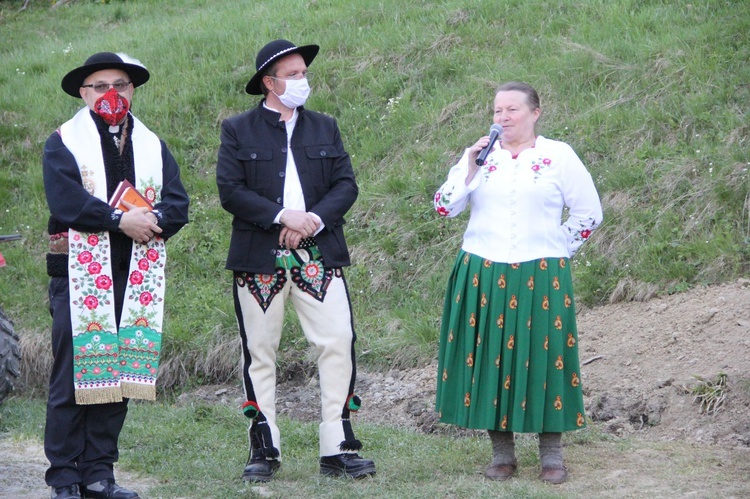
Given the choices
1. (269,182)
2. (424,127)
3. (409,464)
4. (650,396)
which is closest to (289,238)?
(269,182)

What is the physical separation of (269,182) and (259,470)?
145 cm

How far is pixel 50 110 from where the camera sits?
11000 mm

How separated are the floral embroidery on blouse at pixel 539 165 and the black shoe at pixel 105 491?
245 centimetres

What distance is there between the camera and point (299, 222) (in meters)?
4.82

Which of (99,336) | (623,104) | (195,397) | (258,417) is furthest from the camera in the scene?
(623,104)

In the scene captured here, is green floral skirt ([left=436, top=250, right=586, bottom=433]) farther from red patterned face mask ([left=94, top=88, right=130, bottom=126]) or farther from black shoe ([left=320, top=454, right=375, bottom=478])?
red patterned face mask ([left=94, top=88, right=130, bottom=126])

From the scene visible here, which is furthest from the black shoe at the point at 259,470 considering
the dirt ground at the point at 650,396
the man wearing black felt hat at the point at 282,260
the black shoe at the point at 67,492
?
the black shoe at the point at 67,492

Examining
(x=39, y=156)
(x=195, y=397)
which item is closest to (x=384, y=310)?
(x=195, y=397)

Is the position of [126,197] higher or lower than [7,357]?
higher

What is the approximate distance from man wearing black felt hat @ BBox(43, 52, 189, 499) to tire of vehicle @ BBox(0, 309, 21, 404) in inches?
76.4

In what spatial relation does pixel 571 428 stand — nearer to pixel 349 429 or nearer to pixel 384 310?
pixel 349 429

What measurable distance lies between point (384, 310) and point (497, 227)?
3034mm

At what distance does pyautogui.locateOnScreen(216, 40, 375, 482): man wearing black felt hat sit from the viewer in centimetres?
493

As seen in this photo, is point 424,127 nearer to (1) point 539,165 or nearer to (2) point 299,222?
(1) point 539,165
